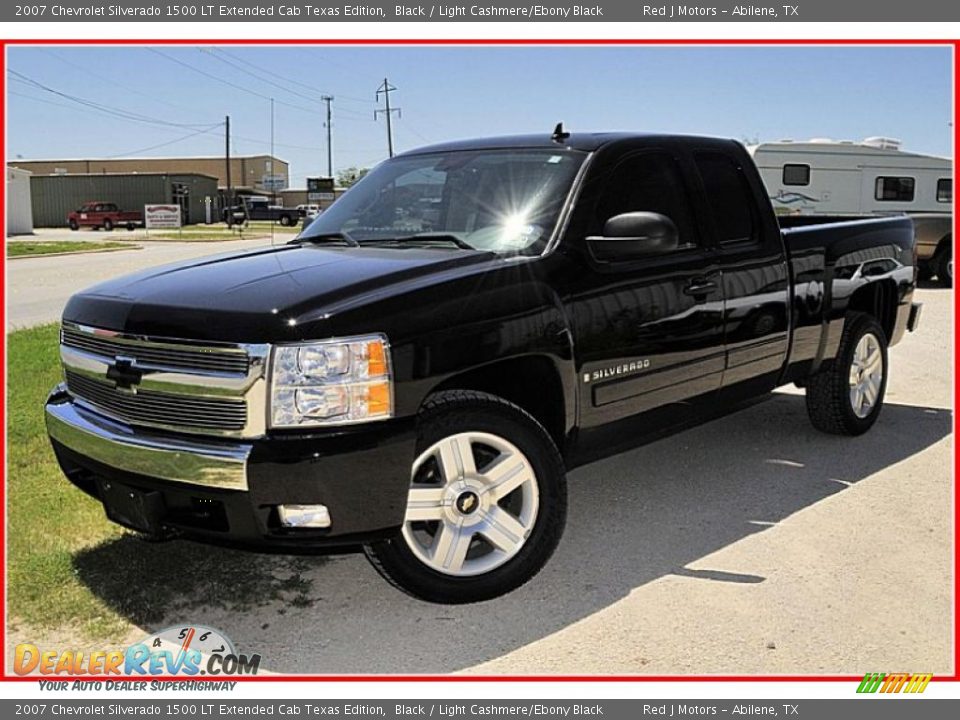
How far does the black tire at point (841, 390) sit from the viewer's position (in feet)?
20.4

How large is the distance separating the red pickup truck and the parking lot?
57374 millimetres

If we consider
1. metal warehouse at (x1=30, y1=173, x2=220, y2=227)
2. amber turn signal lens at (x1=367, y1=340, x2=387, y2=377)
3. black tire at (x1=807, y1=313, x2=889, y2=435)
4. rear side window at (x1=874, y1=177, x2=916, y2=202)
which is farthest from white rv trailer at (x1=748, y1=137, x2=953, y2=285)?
metal warehouse at (x1=30, y1=173, x2=220, y2=227)

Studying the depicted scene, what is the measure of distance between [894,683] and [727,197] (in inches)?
115

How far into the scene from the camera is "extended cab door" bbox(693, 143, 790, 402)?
17.0ft

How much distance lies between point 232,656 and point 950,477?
4.24m

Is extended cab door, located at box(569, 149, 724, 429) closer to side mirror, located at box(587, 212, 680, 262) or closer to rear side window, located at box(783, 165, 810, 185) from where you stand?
side mirror, located at box(587, 212, 680, 262)

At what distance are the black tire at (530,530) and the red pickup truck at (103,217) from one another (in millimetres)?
58414

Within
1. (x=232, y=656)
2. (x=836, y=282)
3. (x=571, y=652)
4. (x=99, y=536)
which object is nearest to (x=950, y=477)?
(x=836, y=282)

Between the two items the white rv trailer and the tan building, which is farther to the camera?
the tan building

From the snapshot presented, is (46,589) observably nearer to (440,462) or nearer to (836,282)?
(440,462)

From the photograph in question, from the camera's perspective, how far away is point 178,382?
356 centimetres

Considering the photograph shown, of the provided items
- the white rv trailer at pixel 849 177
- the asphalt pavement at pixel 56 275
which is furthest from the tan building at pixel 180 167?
the white rv trailer at pixel 849 177

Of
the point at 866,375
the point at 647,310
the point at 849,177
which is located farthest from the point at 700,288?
the point at 849,177

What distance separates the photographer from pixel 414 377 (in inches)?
141
